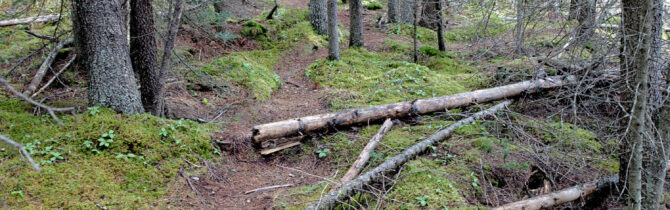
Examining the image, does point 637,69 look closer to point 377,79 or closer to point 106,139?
point 377,79

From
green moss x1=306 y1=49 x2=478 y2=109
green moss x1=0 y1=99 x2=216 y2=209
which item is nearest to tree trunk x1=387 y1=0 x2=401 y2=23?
green moss x1=306 y1=49 x2=478 y2=109

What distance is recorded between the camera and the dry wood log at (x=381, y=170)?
479 centimetres

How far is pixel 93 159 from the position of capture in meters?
5.02

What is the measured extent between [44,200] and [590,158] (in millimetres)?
7631

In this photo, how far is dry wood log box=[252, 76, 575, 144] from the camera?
252 inches

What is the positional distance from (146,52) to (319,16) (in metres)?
8.85

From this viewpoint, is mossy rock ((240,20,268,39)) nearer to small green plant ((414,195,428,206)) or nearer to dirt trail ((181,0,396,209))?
dirt trail ((181,0,396,209))

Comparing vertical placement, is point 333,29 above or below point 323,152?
above

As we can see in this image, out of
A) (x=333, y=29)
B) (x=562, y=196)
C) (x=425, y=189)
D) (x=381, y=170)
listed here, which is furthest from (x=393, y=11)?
(x=425, y=189)

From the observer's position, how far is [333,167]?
6168 millimetres

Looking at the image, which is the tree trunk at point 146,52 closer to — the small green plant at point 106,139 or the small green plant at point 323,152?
the small green plant at point 106,139

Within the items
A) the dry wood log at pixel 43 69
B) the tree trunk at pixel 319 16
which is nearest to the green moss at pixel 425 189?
the dry wood log at pixel 43 69

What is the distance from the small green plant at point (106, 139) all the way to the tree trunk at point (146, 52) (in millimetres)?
1175

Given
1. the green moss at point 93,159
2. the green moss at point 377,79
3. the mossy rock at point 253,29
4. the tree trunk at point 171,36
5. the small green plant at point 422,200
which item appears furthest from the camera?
the mossy rock at point 253,29
